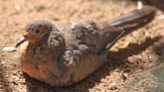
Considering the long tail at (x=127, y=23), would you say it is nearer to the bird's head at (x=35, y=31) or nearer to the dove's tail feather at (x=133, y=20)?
the dove's tail feather at (x=133, y=20)

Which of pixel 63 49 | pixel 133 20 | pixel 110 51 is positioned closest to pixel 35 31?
pixel 63 49

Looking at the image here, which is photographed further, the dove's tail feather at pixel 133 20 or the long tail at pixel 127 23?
the dove's tail feather at pixel 133 20

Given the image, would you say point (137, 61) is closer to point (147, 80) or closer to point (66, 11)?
point (147, 80)

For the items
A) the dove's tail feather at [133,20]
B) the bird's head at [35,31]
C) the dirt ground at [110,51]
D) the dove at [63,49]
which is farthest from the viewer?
the dove's tail feather at [133,20]

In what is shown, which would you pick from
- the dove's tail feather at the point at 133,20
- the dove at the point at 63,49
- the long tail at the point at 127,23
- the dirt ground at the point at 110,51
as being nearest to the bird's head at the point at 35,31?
the dove at the point at 63,49

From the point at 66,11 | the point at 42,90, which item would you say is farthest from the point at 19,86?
the point at 66,11

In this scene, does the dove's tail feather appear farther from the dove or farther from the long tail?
the dove

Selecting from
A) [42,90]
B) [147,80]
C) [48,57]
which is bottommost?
[42,90]
